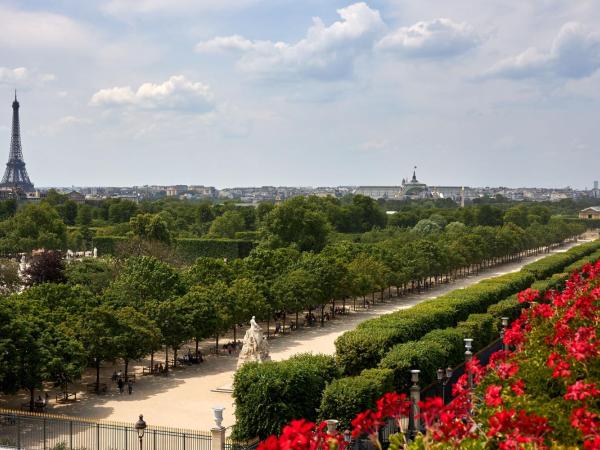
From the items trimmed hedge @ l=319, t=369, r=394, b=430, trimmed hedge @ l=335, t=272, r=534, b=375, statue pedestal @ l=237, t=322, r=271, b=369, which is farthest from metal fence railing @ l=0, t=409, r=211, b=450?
trimmed hedge @ l=335, t=272, r=534, b=375

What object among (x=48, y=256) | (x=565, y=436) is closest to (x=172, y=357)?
(x=48, y=256)

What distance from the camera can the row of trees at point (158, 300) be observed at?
89.8 feet

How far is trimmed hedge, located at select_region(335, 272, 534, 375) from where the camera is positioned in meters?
28.4

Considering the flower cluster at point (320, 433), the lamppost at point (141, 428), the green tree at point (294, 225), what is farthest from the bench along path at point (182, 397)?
the green tree at point (294, 225)

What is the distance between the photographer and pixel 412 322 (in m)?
33.0

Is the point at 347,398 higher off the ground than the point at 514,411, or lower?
lower

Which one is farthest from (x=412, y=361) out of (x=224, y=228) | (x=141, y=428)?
(x=224, y=228)

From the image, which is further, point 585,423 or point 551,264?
point 551,264

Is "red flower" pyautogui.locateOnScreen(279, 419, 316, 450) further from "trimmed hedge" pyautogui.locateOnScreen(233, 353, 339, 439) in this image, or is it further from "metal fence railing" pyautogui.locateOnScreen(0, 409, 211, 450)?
"trimmed hedge" pyautogui.locateOnScreen(233, 353, 339, 439)

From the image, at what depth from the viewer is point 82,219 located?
416 ft

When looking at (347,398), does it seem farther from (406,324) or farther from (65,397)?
(65,397)

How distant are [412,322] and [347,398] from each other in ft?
37.3

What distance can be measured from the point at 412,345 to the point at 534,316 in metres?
8.93

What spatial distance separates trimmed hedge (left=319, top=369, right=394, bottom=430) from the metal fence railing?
387 cm
